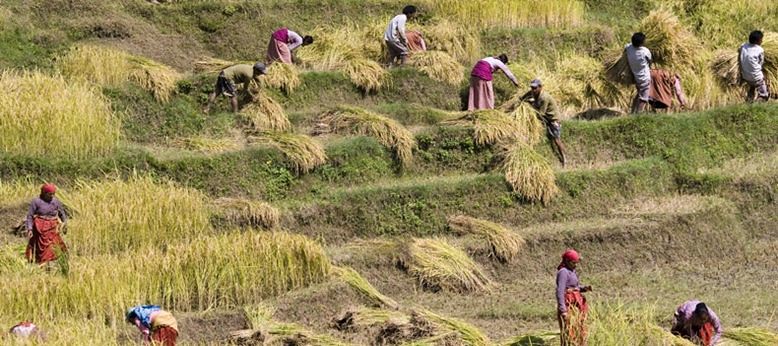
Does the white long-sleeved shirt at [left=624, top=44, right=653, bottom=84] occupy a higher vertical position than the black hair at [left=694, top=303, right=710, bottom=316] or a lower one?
higher

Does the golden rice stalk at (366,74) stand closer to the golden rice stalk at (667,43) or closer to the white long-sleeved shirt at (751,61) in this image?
the golden rice stalk at (667,43)

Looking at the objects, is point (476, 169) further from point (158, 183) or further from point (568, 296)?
point (568, 296)

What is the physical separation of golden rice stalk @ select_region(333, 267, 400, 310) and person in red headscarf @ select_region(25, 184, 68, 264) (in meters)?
2.65

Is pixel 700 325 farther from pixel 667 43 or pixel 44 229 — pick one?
pixel 667 43

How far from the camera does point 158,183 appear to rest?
631 inches

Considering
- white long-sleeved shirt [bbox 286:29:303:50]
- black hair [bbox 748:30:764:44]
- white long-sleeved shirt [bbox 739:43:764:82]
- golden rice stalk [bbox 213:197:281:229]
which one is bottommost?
golden rice stalk [bbox 213:197:281:229]

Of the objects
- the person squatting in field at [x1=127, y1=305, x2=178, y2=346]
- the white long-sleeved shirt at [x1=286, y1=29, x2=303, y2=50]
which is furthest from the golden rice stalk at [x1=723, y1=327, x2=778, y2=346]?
the white long-sleeved shirt at [x1=286, y1=29, x2=303, y2=50]

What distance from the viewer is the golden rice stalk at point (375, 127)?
17359mm

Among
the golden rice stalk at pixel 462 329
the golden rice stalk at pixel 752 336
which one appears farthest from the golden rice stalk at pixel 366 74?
the golden rice stalk at pixel 752 336

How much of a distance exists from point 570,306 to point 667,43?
343 inches

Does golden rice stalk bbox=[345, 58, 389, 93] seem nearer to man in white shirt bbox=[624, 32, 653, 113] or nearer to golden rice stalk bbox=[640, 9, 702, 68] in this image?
man in white shirt bbox=[624, 32, 653, 113]

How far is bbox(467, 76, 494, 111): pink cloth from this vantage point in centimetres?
1902

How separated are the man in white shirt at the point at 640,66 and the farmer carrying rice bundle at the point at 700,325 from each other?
23.2 feet

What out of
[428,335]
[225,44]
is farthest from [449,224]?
[225,44]
